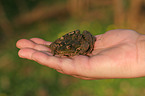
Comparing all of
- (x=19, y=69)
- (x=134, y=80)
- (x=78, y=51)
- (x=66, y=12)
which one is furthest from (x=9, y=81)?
(x=66, y=12)

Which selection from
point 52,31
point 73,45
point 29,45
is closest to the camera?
point 73,45

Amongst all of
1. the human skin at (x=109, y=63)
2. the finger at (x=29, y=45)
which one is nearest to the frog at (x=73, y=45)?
the finger at (x=29, y=45)

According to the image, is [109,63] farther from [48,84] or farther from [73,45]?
[48,84]

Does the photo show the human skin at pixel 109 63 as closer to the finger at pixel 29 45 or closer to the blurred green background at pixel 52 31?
the finger at pixel 29 45

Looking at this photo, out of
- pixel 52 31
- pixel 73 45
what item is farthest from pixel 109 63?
pixel 52 31

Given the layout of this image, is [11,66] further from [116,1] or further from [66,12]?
[66,12]

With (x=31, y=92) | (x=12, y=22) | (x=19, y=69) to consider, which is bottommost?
(x=31, y=92)

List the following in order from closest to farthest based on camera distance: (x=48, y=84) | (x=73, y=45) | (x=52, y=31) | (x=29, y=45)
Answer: (x=73, y=45) → (x=29, y=45) → (x=48, y=84) → (x=52, y=31)
